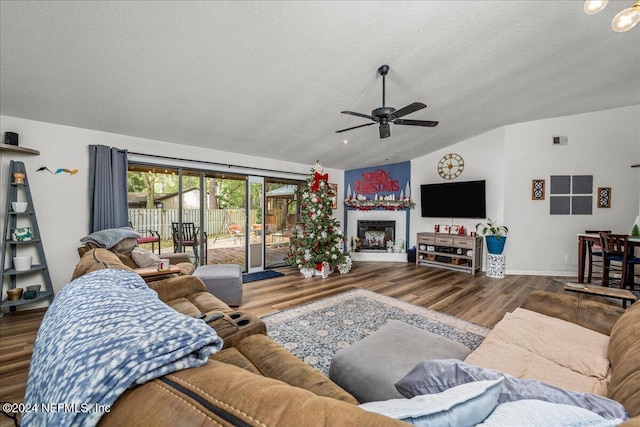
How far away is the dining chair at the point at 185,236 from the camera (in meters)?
4.37

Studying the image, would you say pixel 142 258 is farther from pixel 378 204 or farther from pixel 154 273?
pixel 378 204

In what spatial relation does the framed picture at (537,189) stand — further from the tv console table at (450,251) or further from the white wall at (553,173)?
the tv console table at (450,251)

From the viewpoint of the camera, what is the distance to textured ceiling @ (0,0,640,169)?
2.00 metres

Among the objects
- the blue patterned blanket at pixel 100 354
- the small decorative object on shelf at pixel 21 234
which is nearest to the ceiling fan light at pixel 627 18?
the blue patterned blanket at pixel 100 354

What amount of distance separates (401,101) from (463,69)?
788 mm

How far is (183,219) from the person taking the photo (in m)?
4.43

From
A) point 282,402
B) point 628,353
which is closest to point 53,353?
point 282,402

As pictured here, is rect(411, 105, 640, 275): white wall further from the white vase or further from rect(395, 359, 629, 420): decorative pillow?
rect(395, 359, 629, 420): decorative pillow

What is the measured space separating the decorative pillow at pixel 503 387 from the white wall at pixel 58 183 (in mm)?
4367

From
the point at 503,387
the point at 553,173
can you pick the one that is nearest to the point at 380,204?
the point at 553,173

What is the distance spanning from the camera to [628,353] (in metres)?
1.10

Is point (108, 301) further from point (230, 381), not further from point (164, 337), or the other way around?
point (230, 381)

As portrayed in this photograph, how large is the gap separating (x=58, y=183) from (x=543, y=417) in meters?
4.82

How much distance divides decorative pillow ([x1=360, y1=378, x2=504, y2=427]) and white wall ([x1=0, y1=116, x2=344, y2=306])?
4.38 m
